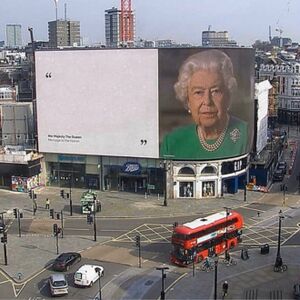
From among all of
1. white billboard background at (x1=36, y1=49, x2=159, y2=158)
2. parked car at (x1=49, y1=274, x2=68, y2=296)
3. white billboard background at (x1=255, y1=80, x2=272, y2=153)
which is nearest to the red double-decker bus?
parked car at (x1=49, y1=274, x2=68, y2=296)

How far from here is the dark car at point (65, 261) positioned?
48.4m

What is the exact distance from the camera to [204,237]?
1956 inches

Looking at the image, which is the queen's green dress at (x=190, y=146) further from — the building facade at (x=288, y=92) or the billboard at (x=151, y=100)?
the building facade at (x=288, y=92)

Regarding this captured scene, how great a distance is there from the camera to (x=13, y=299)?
4294 centimetres

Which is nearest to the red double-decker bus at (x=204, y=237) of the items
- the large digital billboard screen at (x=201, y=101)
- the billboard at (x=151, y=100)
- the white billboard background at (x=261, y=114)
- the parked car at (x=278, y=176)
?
the large digital billboard screen at (x=201, y=101)

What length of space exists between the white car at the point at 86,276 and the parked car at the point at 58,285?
1262mm

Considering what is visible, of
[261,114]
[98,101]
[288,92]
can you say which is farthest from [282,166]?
[288,92]

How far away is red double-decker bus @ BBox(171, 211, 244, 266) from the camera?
4841cm

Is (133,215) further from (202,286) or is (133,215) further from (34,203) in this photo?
(202,286)

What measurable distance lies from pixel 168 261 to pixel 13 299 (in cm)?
1397

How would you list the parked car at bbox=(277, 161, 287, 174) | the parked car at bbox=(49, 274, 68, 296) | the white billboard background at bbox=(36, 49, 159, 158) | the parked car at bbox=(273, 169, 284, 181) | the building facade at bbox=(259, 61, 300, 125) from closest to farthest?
the parked car at bbox=(49, 274, 68, 296)
the white billboard background at bbox=(36, 49, 159, 158)
the parked car at bbox=(273, 169, 284, 181)
the parked car at bbox=(277, 161, 287, 174)
the building facade at bbox=(259, 61, 300, 125)

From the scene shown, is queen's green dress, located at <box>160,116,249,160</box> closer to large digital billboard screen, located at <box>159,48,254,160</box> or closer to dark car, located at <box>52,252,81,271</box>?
large digital billboard screen, located at <box>159,48,254,160</box>

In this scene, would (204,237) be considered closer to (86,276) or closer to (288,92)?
(86,276)

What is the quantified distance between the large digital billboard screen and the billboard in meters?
0.12
